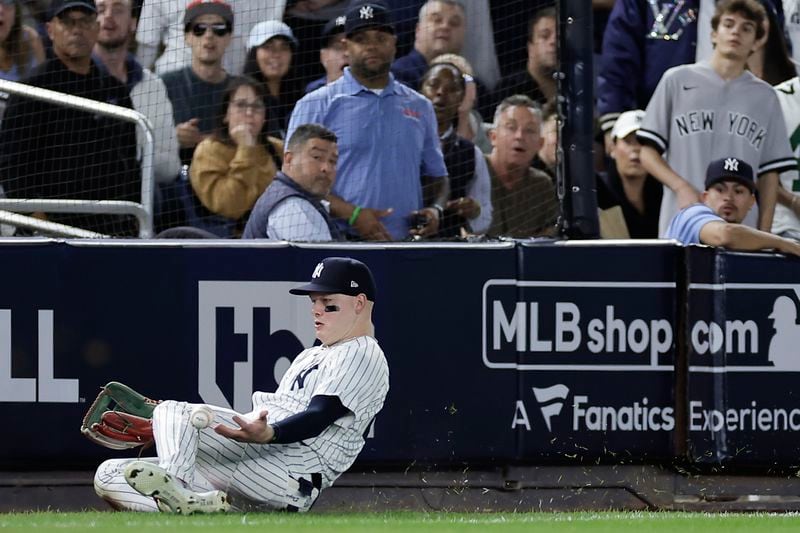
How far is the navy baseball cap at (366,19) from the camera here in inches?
310

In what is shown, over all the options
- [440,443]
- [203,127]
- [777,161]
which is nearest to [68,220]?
[203,127]

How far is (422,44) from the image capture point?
819cm

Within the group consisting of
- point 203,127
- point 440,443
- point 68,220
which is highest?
point 203,127

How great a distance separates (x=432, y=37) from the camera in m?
8.17

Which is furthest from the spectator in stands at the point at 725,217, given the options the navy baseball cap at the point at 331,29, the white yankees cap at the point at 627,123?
the navy baseball cap at the point at 331,29

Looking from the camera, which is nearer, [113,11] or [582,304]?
[582,304]

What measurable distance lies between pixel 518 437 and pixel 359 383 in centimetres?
167

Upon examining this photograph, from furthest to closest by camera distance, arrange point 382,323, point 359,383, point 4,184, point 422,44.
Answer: point 422,44, point 4,184, point 382,323, point 359,383

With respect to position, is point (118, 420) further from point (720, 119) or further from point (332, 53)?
point (720, 119)

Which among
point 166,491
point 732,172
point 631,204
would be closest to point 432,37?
point 631,204

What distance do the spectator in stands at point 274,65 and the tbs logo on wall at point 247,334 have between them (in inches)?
67.2

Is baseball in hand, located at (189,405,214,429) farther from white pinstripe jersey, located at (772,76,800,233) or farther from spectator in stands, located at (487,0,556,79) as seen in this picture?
white pinstripe jersey, located at (772,76,800,233)

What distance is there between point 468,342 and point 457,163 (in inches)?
66.5

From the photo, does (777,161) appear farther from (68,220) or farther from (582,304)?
(68,220)
